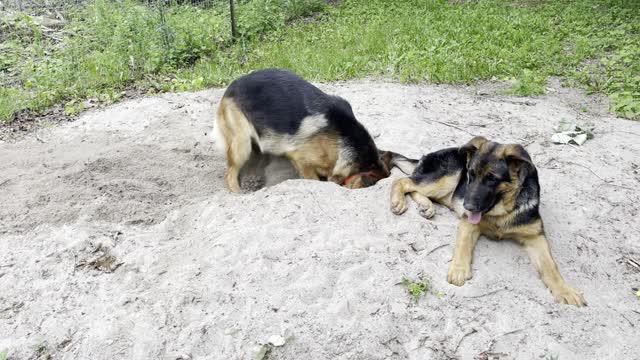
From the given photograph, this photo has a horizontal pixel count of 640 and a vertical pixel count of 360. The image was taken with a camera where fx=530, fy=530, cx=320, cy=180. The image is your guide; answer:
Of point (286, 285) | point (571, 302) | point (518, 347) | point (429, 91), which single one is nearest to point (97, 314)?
point (286, 285)

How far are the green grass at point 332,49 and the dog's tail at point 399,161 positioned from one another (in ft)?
9.05

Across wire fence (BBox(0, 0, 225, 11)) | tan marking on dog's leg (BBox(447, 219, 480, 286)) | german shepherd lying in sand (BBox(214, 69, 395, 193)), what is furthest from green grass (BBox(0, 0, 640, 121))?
tan marking on dog's leg (BBox(447, 219, 480, 286))

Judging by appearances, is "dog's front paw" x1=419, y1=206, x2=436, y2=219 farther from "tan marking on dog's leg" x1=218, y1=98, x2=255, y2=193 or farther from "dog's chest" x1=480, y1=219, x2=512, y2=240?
"tan marking on dog's leg" x1=218, y1=98, x2=255, y2=193

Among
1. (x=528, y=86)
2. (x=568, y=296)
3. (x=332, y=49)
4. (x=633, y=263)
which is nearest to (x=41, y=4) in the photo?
(x=332, y=49)

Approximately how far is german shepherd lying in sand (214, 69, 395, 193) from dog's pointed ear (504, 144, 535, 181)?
150cm

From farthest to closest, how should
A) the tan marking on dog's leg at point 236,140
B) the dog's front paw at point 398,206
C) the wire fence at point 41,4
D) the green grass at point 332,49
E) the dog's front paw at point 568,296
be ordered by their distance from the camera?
the wire fence at point 41,4, the green grass at point 332,49, the tan marking on dog's leg at point 236,140, the dog's front paw at point 398,206, the dog's front paw at point 568,296

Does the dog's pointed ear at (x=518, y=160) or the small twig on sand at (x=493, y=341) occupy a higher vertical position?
the dog's pointed ear at (x=518, y=160)

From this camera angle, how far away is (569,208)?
4.55m

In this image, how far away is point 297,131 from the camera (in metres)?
5.25

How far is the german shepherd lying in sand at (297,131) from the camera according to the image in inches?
201

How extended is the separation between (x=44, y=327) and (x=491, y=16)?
33.7 ft

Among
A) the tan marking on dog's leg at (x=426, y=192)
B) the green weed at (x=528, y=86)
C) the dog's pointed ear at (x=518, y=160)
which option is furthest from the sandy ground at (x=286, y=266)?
the green weed at (x=528, y=86)

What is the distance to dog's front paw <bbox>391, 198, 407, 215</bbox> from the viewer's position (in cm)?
427

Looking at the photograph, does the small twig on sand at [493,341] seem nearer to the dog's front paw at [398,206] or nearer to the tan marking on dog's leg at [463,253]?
the tan marking on dog's leg at [463,253]
